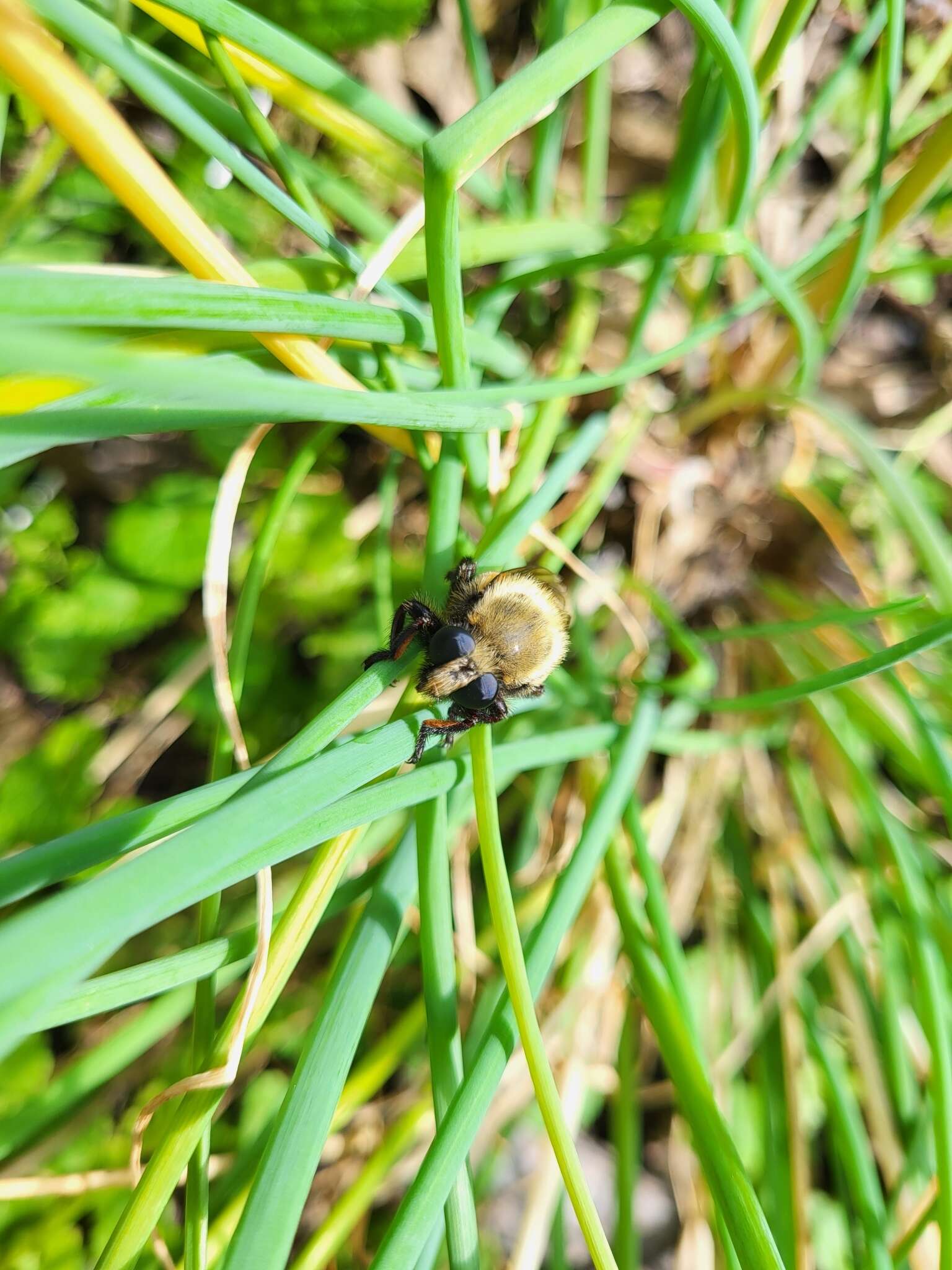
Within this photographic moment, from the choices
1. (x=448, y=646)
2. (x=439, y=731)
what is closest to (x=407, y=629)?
(x=448, y=646)

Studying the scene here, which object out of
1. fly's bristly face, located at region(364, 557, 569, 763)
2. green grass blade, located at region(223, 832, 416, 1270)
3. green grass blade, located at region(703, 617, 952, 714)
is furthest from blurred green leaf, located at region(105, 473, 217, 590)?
green grass blade, located at region(703, 617, 952, 714)

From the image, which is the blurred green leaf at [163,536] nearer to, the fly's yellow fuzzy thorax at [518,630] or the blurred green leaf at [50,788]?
the blurred green leaf at [50,788]

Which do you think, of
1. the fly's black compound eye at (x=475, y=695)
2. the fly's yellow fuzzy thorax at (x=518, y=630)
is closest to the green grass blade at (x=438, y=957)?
the fly's black compound eye at (x=475, y=695)

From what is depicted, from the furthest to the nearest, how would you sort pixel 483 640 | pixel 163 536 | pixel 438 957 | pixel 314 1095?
pixel 163 536
pixel 483 640
pixel 438 957
pixel 314 1095

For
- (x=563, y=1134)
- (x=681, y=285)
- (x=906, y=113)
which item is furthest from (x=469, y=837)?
(x=906, y=113)

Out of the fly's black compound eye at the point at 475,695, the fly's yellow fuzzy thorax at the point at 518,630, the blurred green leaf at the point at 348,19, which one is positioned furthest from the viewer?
the blurred green leaf at the point at 348,19

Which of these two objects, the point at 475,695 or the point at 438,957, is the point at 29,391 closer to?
the point at 475,695

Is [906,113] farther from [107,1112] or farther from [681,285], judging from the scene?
[107,1112]
